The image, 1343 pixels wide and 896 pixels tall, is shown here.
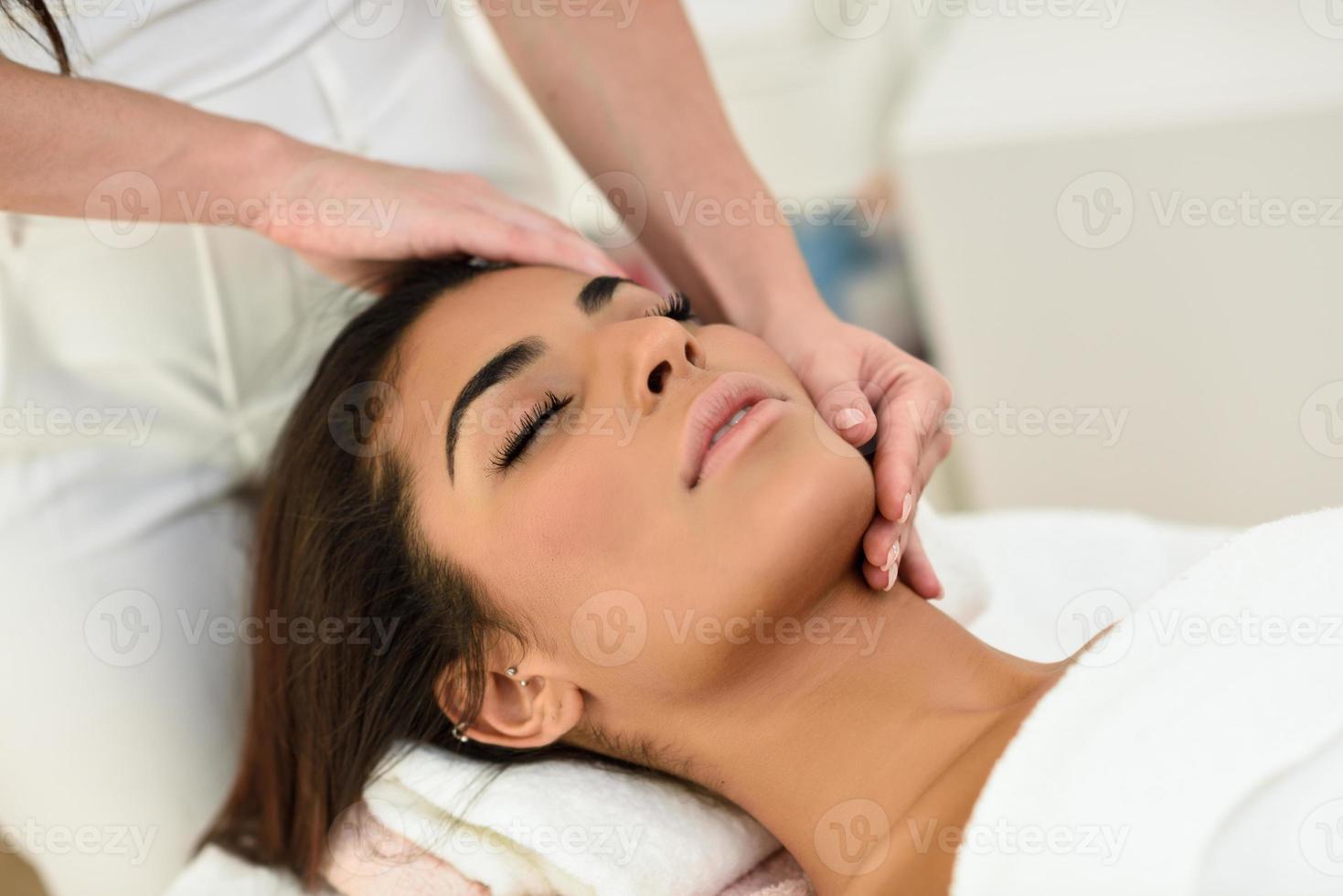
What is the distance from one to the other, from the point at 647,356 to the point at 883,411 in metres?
0.27

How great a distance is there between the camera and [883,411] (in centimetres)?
108

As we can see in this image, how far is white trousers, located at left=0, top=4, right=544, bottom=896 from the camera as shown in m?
1.21

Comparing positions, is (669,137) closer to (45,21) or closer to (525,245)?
(525,245)

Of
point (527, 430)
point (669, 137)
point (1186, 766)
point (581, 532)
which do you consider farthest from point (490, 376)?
point (1186, 766)

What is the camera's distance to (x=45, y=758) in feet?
3.94

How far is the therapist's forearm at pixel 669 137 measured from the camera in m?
1.30

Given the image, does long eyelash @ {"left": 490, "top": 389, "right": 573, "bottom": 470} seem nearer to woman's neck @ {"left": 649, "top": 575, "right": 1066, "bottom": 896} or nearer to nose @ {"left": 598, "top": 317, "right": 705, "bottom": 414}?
nose @ {"left": 598, "top": 317, "right": 705, "bottom": 414}

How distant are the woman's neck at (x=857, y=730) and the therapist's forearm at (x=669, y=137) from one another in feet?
1.44

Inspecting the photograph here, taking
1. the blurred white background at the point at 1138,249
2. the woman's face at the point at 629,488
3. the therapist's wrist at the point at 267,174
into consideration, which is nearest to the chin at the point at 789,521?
the woman's face at the point at 629,488

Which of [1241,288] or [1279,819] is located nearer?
[1279,819]

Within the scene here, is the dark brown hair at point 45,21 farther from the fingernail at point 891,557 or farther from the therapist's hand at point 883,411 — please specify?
the fingernail at point 891,557

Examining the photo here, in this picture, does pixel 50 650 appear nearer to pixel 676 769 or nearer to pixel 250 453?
pixel 250 453

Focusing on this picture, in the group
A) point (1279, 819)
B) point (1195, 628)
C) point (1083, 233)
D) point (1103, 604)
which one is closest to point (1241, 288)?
point (1083, 233)

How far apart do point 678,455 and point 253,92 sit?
80cm
